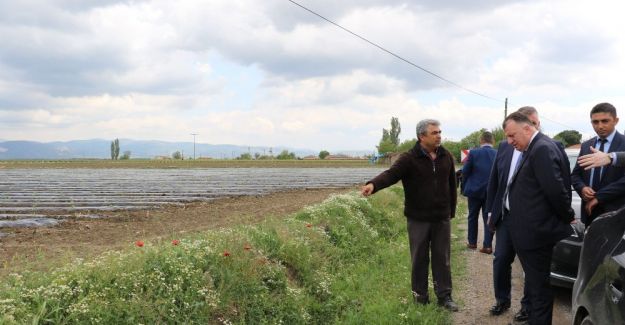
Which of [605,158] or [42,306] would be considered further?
[605,158]

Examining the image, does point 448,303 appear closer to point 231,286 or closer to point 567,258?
point 567,258

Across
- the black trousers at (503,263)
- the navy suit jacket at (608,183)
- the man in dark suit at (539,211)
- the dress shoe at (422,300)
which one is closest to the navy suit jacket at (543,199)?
the man in dark suit at (539,211)

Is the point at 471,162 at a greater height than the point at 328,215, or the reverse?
the point at 471,162

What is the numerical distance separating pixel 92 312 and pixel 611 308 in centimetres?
353

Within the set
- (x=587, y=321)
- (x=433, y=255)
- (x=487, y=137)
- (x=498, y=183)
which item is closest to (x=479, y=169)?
(x=487, y=137)

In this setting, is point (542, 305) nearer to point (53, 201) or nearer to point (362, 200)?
point (362, 200)

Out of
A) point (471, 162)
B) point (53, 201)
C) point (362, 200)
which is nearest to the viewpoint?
point (471, 162)

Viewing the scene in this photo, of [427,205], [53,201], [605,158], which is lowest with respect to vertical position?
[53,201]

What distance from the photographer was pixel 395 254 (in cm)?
767

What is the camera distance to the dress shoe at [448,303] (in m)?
5.25

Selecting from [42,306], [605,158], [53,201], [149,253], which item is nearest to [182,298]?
[149,253]

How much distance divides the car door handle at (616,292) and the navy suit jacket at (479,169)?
222 inches

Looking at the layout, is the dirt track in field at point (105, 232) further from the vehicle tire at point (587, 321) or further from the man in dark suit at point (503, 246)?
the vehicle tire at point (587, 321)

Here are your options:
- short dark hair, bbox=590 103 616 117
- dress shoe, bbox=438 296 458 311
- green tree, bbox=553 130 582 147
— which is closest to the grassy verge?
dress shoe, bbox=438 296 458 311
